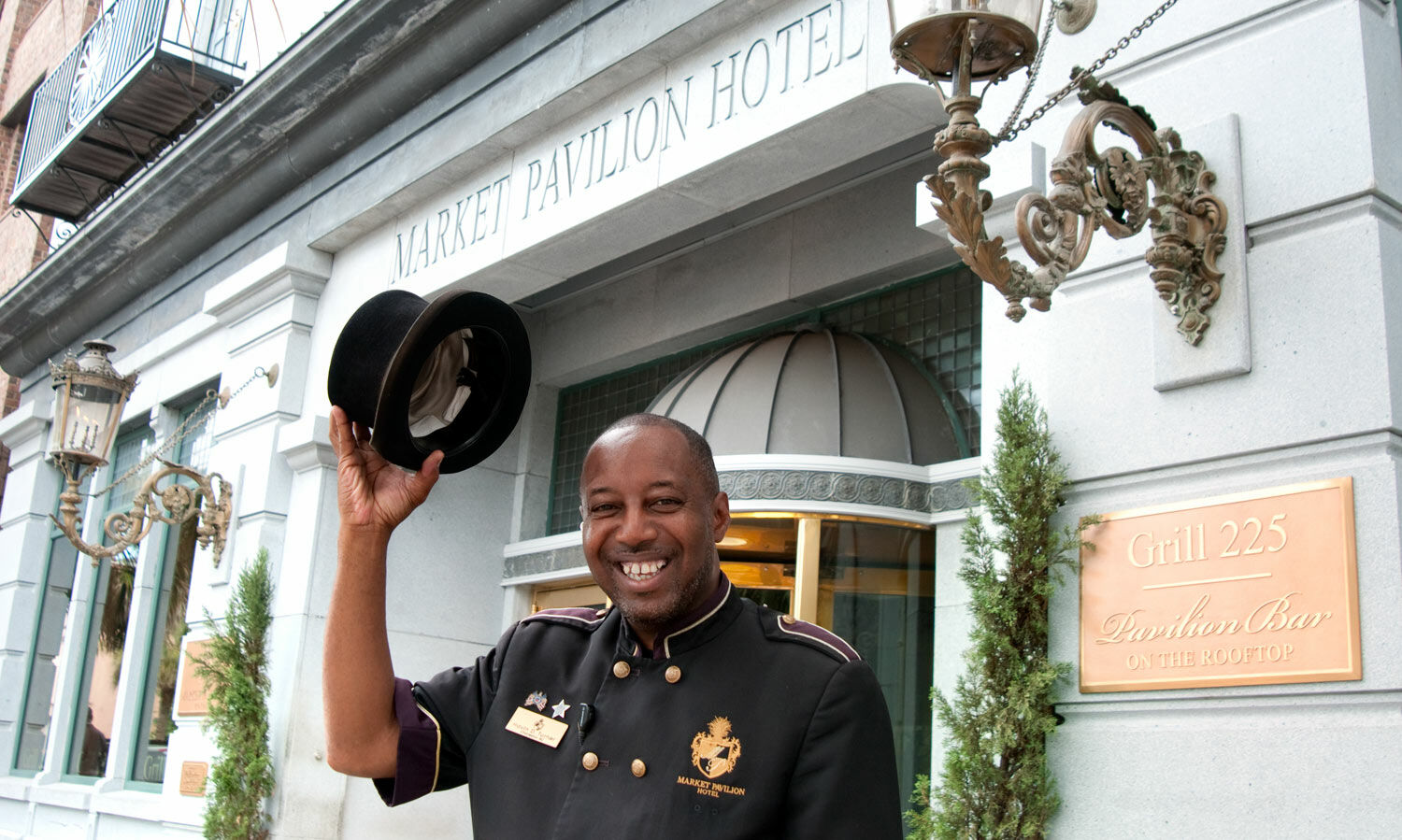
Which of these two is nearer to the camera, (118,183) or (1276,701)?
(1276,701)

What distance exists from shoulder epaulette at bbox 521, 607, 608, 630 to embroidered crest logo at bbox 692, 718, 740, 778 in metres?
0.38

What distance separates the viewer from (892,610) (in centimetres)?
649

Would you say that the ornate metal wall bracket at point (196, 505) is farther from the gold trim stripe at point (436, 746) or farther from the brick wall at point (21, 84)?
the gold trim stripe at point (436, 746)

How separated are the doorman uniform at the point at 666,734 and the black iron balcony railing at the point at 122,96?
10505mm

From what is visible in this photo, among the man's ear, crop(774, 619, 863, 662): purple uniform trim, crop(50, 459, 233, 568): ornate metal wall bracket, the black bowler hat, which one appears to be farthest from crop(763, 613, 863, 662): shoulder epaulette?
crop(50, 459, 233, 568): ornate metal wall bracket

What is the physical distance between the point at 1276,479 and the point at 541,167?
16.1 feet

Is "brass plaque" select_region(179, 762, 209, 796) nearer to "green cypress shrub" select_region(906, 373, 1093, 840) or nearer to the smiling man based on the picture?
"green cypress shrub" select_region(906, 373, 1093, 840)

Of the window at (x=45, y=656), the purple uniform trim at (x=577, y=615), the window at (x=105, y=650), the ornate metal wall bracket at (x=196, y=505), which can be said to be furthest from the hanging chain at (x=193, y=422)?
the purple uniform trim at (x=577, y=615)

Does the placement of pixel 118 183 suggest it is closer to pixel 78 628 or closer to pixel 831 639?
pixel 78 628

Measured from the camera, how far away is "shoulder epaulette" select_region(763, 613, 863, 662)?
234 centimetres

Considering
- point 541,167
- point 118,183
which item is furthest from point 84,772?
point 541,167

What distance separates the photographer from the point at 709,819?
7.13 feet

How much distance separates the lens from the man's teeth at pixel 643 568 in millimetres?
2303

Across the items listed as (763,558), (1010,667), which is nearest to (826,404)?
(763,558)
